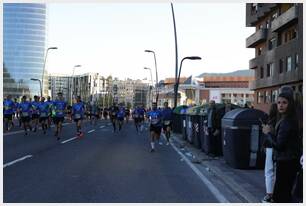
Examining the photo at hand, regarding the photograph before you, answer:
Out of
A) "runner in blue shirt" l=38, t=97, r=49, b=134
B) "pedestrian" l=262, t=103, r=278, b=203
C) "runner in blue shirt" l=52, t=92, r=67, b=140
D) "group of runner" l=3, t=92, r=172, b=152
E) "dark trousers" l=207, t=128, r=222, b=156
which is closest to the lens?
"pedestrian" l=262, t=103, r=278, b=203

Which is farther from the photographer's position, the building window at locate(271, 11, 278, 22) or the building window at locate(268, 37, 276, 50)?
the building window at locate(271, 11, 278, 22)

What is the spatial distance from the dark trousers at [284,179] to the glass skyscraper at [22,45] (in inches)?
1556

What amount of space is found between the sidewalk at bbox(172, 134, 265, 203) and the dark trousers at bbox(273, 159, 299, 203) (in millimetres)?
560

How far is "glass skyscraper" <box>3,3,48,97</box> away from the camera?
55.3 m

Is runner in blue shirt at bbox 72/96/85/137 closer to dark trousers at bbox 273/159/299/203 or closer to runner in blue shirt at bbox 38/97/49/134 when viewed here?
runner in blue shirt at bbox 38/97/49/134

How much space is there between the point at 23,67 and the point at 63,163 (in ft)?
255

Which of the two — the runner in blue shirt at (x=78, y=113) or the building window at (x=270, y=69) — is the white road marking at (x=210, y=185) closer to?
the runner in blue shirt at (x=78, y=113)

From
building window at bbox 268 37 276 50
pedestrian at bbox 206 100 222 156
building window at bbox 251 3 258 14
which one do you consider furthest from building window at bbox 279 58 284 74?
pedestrian at bbox 206 100 222 156

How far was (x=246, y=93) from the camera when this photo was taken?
148 metres

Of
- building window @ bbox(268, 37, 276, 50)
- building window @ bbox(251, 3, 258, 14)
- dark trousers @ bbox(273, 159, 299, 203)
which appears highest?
building window @ bbox(251, 3, 258, 14)

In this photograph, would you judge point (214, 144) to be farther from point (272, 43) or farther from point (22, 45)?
point (22, 45)

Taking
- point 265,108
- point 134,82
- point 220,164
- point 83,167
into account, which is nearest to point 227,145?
point 220,164

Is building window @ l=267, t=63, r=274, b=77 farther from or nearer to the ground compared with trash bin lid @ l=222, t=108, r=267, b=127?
farther from the ground

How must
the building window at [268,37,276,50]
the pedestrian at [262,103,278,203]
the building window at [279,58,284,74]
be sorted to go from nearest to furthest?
the pedestrian at [262,103,278,203] → the building window at [279,58,284,74] → the building window at [268,37,276,50]
